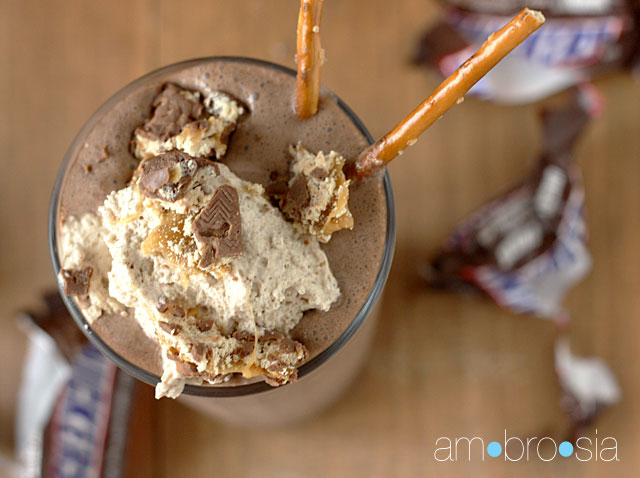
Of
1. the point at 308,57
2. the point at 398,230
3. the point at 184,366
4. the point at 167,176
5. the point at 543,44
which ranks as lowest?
the point at 184,366

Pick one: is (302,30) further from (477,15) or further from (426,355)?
(426,355)

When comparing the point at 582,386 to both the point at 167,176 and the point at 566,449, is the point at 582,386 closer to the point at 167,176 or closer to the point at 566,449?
the point at 566,449

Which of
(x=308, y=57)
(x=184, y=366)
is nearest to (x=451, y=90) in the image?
(x=308, y=57)

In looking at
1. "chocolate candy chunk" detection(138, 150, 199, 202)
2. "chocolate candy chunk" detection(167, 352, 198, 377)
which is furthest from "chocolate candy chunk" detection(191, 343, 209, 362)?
"chocolate candy chunk" detection(138, 150, 199, 202)

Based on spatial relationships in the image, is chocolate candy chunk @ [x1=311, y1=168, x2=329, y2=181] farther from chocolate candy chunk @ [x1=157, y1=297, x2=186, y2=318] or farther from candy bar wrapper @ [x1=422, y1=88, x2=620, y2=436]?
candy bar wrapper @ [x1=422, y1=88, x2=620, y2=436]

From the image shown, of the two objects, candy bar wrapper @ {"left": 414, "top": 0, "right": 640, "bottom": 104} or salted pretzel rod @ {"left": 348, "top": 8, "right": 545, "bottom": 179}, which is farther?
candy bar wrapper @ {"left": 414, "top": 0, "right": 640, "bottom": 104}

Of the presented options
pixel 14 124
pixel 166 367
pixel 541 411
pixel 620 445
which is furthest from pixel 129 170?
pixel 620 445
